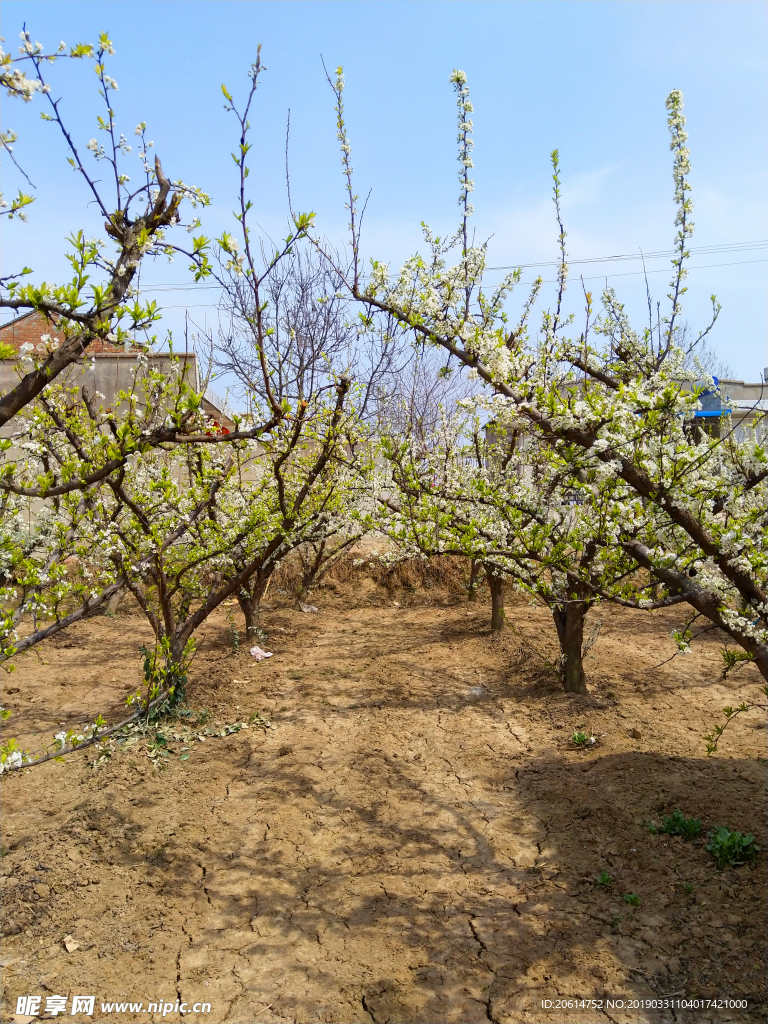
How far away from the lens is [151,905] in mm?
3836

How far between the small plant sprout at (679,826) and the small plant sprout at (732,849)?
0.60 ft

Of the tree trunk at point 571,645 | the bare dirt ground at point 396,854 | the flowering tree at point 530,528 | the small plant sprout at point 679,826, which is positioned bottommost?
the bare dirt ground at point 396,854

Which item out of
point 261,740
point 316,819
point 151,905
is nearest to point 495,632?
point 261,740

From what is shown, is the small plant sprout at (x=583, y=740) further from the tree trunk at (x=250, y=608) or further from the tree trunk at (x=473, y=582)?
the tree trunk at (x=473, y=582)

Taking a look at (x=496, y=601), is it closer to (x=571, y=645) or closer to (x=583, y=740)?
(x=571, y=645)

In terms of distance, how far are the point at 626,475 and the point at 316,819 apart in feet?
10.2

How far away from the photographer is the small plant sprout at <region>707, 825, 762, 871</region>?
3.85 m

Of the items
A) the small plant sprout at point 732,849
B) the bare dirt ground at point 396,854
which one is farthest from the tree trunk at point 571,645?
the small plant sprout at point 732,849

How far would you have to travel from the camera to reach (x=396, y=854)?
4.33 m

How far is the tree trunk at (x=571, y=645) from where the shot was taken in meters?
6.42

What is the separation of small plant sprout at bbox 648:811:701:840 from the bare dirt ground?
2.7 inches

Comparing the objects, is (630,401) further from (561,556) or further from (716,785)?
(716,785)

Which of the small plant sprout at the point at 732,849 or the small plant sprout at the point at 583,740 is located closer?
the small plant sprout at the point at 732,849

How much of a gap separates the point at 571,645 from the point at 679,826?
2.43 meters
